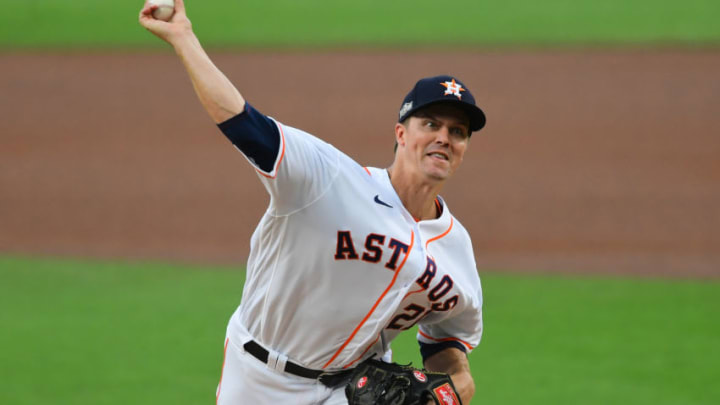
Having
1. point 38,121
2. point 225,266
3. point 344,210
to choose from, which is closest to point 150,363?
point 225,266

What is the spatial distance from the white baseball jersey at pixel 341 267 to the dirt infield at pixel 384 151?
617 cm

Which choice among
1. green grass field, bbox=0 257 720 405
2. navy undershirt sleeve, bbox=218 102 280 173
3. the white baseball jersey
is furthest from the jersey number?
green grass field, bbox=0 257 720 405

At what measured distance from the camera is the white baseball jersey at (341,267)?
10.3 ft

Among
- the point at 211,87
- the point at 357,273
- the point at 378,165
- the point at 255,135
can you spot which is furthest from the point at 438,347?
the point at 378,165

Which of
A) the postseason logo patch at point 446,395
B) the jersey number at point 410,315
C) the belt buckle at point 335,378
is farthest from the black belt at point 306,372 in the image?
the postseason logo patch at point 446,395

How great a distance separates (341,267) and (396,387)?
0.51m

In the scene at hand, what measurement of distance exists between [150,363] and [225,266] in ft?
9.54

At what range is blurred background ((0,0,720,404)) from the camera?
22.8 ft

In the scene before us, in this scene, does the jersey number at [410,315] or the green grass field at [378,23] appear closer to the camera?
the jersey number at [410,315]

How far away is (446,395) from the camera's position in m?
3.40

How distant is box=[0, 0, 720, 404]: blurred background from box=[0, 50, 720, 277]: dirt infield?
0.04 metres

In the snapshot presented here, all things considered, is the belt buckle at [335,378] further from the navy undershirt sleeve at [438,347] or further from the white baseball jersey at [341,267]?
the navy undershirt sleeve at [438,347]

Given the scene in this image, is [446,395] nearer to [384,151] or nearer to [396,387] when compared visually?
[396,387]

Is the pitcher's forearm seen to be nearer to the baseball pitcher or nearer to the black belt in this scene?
the baseball pitcher
